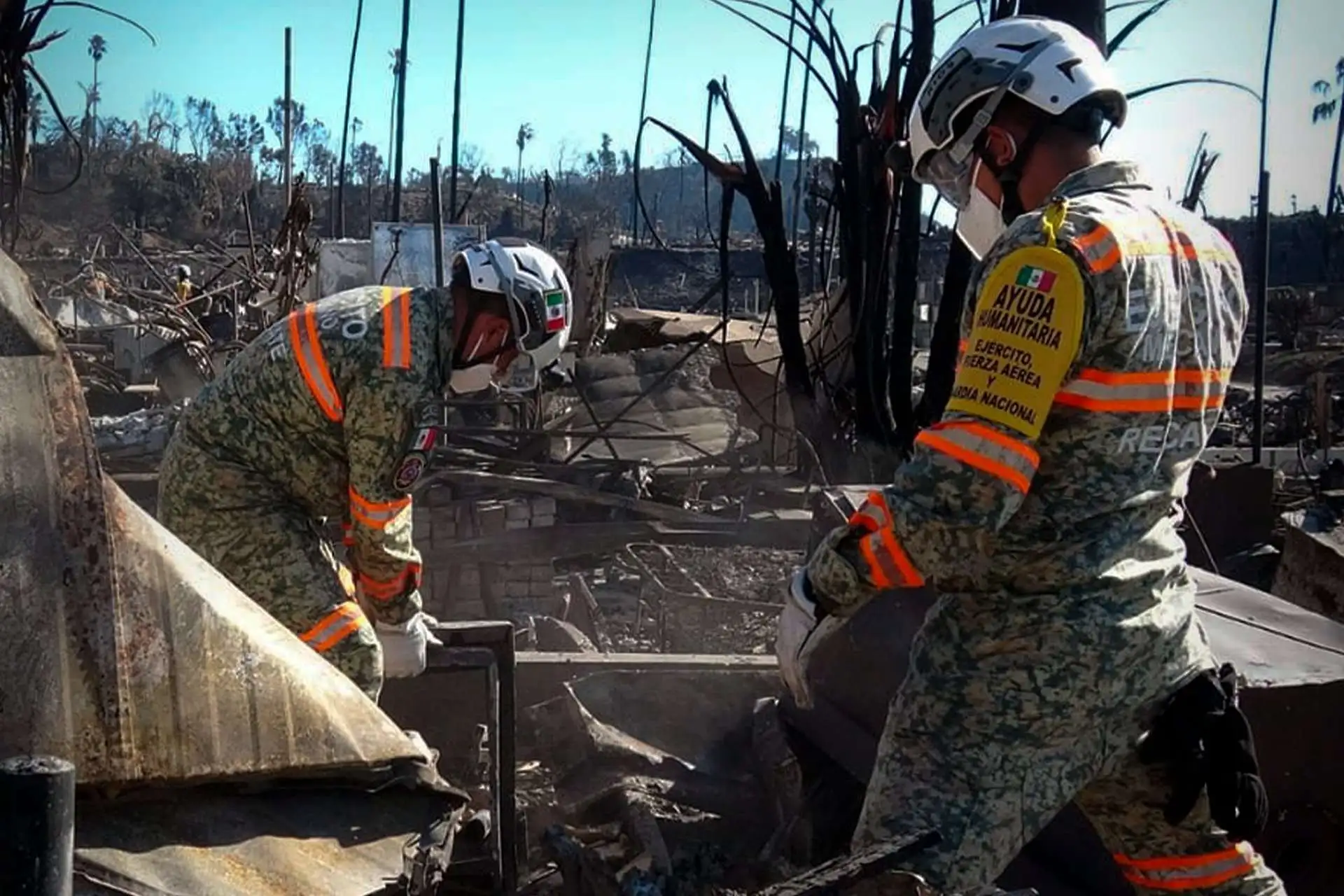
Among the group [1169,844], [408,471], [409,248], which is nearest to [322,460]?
[408,471]

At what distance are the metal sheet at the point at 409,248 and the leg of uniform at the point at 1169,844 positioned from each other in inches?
613

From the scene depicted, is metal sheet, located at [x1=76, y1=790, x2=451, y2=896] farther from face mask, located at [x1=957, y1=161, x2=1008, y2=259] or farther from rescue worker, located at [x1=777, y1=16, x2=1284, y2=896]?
face mask, located at [x1=957, y1=161, x2=1008, y2=259]

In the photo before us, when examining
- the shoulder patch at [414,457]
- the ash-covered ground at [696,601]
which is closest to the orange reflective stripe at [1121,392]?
the shoulder patch at [414,457]

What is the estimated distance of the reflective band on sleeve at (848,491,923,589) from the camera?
2602mm

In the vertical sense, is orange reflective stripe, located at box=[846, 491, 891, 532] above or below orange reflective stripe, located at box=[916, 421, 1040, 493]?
below

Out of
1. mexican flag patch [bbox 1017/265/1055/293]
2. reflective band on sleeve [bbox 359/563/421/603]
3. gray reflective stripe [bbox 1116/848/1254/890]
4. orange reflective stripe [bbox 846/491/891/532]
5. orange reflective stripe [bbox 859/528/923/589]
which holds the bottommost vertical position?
gray reflective stripe [bbox 1116/848/1254/890]

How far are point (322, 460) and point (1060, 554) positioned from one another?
240 centimetres

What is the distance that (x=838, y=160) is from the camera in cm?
759

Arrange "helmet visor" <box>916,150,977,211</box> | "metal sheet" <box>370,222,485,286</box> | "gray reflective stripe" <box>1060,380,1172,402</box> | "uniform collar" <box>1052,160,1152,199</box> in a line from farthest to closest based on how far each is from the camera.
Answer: "metal sheet" <box>370,222,485,286</box> → "helmet visor" <box>916,150,977,211</box> → "uniform collar" <box>1052,160,1152,199</box> → "gray reflective stripe" <box>1060,380,1172,402</box>

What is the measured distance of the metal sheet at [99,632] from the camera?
5.57ft

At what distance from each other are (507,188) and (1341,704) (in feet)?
245

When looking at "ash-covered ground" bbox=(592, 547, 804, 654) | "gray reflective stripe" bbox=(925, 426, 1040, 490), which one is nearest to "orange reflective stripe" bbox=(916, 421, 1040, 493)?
"gray reflective stripe" bbox=(925, 426, 1040, 490)

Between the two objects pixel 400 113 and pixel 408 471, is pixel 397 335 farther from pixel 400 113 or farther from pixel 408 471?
pixel 400 113

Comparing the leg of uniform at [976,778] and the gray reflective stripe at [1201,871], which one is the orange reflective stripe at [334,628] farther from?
the gray reflective stripe at [1201,871]
